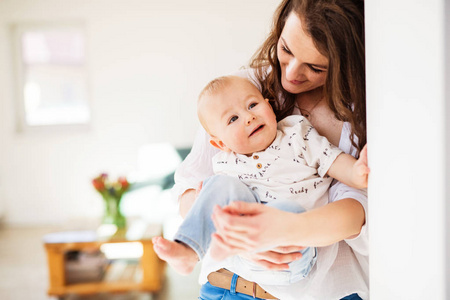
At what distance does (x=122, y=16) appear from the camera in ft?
15.7

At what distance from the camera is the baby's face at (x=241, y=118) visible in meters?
0.99

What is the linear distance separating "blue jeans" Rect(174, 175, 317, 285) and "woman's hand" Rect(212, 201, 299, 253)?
0.13 metres

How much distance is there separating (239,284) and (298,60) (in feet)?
1.77

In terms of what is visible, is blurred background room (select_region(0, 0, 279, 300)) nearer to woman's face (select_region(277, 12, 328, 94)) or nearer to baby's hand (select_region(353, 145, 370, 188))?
woman's face (select_region(277, 12, 328, 94))

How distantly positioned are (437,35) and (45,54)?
207 inches

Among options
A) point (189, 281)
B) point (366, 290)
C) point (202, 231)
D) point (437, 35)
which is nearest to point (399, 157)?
point (437, 35)

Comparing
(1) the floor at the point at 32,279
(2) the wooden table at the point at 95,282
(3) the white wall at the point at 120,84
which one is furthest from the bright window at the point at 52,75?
(2) the wooden table at the point at 95,282

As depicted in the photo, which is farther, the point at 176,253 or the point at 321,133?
the point at 321,133

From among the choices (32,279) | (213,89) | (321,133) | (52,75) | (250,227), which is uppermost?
(52,75)

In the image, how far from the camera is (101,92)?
15.9 feet

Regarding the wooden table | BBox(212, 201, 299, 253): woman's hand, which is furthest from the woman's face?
the wooden table

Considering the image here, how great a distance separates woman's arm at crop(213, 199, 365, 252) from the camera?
64 centimetres

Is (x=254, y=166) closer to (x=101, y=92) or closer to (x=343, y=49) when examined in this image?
(x=343, y=49)

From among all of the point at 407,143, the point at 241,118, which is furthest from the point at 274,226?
the point at 241,118
